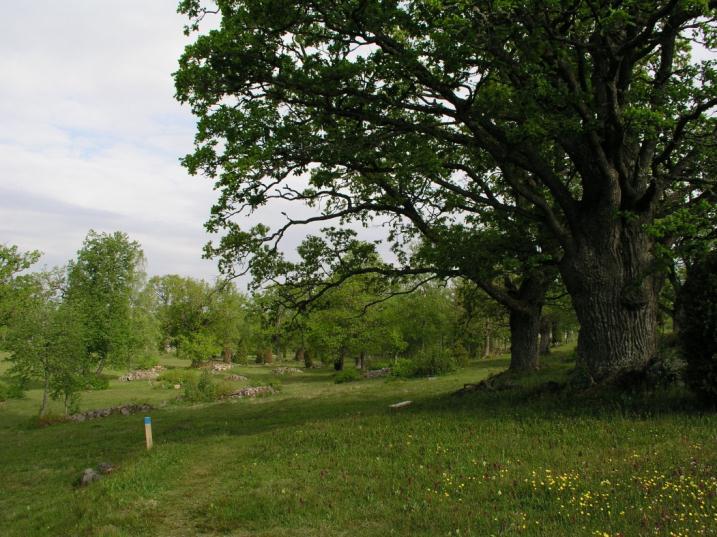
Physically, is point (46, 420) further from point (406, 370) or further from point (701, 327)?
point (701, 327)

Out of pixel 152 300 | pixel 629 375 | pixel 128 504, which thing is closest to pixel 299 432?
pixel 128 504

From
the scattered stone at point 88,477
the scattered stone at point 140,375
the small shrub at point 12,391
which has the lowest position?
the scattered stone at point 140,375

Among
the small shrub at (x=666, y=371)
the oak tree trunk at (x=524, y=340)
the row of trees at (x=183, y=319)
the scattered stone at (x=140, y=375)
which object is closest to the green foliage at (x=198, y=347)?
the row of trees at (x=183, y=319)

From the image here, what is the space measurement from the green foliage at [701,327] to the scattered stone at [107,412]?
27.2m

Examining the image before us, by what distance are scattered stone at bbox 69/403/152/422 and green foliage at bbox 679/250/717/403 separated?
89.2 ft

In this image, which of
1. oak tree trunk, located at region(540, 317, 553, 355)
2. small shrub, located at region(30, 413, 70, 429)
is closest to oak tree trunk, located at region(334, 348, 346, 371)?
oak tree trunk, located at region(540, 317, 553, 355)

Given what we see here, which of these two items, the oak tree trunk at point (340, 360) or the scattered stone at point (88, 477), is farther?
the oak tree trunk at point (340, 360)

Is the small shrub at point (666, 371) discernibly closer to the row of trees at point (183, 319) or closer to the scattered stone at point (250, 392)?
the row of trees at point (183, 319)

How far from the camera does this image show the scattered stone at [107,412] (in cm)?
2719

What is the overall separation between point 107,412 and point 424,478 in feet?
83.3

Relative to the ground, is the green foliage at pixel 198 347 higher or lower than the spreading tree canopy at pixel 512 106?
lower

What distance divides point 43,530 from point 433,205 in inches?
628

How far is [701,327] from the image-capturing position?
386 inches

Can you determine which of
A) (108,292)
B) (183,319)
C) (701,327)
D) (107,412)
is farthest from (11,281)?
(701,327)
